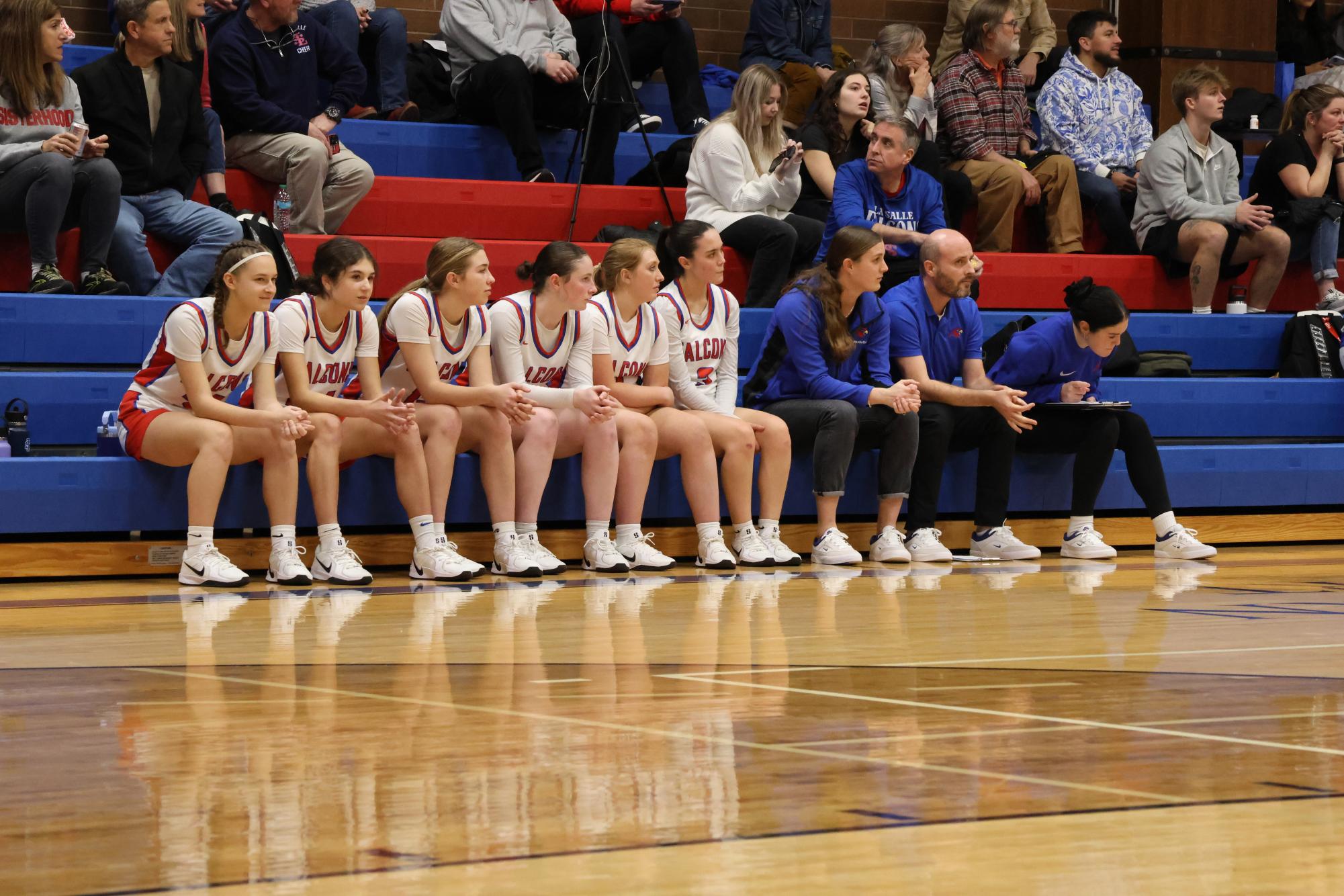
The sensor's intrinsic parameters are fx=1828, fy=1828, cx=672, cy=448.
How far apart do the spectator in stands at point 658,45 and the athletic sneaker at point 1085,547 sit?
8.82ft

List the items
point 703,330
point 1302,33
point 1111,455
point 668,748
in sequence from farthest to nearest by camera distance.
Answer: point 1302,33 < point 1111,455 < point 703,330 < point 668,748

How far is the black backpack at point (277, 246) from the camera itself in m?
6.07

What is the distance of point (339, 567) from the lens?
5164 mm

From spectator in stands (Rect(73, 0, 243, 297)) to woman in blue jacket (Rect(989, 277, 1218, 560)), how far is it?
110 inches

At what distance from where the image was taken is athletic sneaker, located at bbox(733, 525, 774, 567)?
5.75 meters

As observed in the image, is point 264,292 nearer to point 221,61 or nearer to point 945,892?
point 221,61

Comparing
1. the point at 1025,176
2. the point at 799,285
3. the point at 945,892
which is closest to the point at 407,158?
the point at 799,285

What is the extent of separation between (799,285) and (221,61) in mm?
2433

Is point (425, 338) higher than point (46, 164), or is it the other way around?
point (46, 164)

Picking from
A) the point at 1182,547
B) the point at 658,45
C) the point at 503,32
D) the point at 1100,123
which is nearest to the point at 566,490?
the point at 1182,547

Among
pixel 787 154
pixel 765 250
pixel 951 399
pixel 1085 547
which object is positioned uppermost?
pixel 787 154

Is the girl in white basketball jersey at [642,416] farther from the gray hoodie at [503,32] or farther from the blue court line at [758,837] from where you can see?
the blue court line at [758,837]

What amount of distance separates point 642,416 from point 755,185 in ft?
5.49

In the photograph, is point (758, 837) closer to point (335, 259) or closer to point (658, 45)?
point (335, 259)
